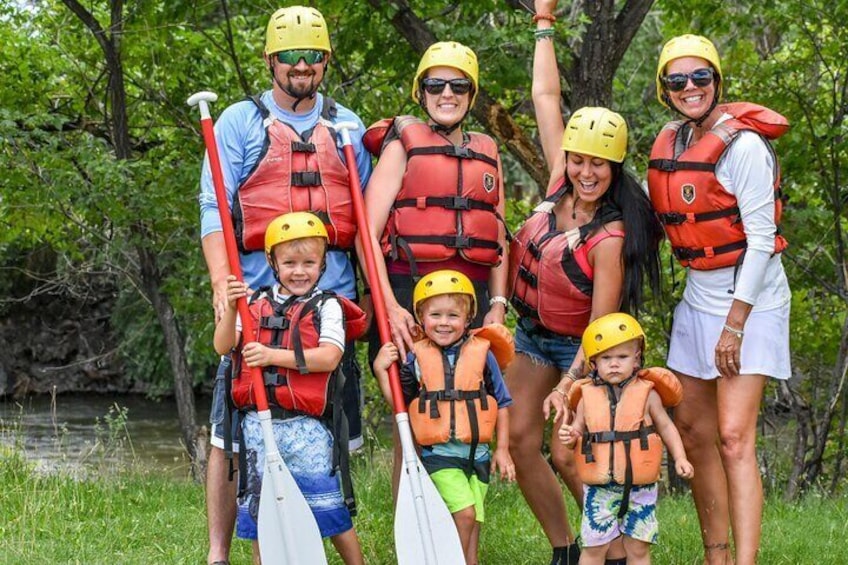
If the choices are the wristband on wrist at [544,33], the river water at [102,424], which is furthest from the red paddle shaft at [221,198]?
the river water at [102,424]

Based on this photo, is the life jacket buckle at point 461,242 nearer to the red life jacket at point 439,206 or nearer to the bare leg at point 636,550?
the red life jacket at point 439,206

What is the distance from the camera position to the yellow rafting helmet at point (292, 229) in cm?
455

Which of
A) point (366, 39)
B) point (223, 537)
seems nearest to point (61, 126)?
point (366, 39)

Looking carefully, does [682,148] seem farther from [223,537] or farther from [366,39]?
[366,39]

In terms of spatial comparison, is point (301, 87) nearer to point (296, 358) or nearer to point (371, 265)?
point (371, 265)

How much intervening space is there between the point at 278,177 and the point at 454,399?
1143 millimetres

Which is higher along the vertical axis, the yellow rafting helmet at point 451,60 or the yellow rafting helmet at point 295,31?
the yellow rafting helmet at point 295,31

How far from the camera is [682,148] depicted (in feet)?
16.3

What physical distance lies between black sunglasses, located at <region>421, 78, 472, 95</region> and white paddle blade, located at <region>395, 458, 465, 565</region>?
151cm

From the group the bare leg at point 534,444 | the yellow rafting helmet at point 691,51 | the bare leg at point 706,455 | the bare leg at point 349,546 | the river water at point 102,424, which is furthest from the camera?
the river water at point 102,424

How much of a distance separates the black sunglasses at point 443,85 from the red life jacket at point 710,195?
34.3 inches

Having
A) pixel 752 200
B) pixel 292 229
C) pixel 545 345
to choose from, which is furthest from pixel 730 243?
pixel 292 229

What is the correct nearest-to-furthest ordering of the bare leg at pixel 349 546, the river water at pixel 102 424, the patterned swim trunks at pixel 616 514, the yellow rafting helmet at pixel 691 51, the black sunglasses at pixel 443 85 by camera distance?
1. the patterned swim trunks at pixel 616 514
2. the bare leg at pixel 349 546
3. the yellow rafting helmet at pixel 691 51
4. the black sunglasses at pixel 443 85
5. the river water at pixel 102 424

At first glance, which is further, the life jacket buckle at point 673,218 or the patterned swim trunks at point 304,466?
the life jacket buckle at point 673,218
